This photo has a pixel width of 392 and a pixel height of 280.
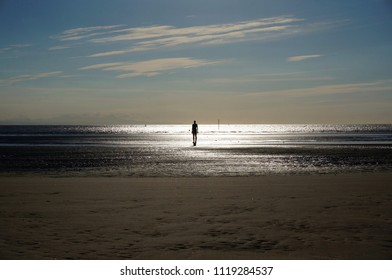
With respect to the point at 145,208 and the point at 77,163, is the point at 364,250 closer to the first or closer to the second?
the point at 145,208

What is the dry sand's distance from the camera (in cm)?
764

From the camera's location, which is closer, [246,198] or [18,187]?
[246,198]

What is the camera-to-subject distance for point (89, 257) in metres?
7.29

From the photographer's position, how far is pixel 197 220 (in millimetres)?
9891

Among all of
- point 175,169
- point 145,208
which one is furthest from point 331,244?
point 175,169

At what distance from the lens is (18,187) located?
15.1 m

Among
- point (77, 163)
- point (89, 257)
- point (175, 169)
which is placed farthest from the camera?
point (77, 163)

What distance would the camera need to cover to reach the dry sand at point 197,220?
301 inches

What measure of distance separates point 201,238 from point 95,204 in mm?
4526
